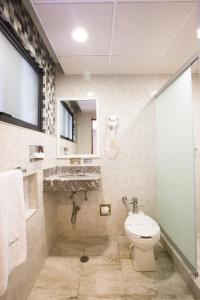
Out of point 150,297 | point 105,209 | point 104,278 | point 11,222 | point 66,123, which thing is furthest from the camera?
point 66,123

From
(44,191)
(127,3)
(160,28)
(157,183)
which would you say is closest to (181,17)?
(160,28)

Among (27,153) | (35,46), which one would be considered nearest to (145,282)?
(27,153)

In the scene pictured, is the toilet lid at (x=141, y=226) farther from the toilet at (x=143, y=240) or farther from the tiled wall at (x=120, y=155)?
the tiled wall at (x=120, y=155)

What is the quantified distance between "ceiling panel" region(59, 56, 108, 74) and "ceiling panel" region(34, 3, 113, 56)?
167mm

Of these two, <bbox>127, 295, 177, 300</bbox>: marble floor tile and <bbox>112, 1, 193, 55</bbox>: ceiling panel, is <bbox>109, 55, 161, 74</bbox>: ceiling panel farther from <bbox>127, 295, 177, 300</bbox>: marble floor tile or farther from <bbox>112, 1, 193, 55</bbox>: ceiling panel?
<bbox>127, 295, 177, 300</bbox>: marble floor tile

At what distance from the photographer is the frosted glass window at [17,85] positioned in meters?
1.42

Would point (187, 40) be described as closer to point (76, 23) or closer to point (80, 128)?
point (76, 23)

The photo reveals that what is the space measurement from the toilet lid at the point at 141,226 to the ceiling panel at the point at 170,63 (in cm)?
183

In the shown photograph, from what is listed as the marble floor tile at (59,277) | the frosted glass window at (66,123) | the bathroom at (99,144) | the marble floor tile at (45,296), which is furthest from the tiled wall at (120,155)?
the marble floor tile at (45,296)

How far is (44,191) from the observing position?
2.02 metres

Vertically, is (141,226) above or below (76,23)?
below

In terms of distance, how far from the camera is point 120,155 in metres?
2.51

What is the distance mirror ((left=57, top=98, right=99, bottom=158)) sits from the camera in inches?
98.9

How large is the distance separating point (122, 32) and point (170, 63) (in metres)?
0.88
